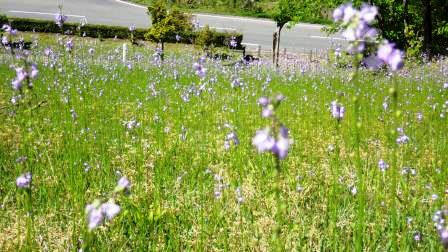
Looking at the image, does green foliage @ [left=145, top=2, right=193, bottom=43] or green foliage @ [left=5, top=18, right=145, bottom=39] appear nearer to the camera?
green foliage @ [left=145, top=2, right=193, bottom=43]

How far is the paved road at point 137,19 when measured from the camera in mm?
20766

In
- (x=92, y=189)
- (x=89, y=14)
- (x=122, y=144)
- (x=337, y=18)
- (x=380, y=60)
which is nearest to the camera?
(x=380, y=60)

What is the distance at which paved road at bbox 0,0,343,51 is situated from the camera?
68.1 feet

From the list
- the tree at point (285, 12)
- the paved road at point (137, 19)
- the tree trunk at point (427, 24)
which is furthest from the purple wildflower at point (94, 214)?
the paved road at point (137, 19)

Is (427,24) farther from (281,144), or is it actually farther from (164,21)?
(281,144)

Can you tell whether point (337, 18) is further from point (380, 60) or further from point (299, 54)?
point (299, 54)

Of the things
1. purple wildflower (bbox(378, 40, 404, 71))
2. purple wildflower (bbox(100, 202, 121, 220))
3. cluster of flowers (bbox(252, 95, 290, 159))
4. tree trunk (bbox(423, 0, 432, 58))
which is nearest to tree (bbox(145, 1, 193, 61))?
tree trunk (bbox(423, 0, 432, 58))

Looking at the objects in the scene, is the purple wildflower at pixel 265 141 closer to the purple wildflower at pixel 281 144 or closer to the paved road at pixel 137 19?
the purple wildflower at pixel 281 144

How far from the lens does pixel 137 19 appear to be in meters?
22.9

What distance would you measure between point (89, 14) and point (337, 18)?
23570 mm

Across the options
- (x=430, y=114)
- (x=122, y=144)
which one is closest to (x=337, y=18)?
(x=122, y=144)

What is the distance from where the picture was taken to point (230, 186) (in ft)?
11.9

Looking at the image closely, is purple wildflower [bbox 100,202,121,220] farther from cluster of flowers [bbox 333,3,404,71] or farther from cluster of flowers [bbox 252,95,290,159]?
cluster of flowers [bbox 333,3,404,71]

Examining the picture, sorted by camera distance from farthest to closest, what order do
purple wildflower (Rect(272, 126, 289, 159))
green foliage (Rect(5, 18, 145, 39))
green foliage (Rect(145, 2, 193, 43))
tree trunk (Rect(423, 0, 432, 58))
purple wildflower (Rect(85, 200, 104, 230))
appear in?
1. green foliage (Rect(5, 18, 145, 39))
2. tree trunk (Rect(423, 0, 432, 58))
3. green foliage (Rect(145, 2, 193, 43))
4. purple wildflower (Rect(85, 200, 104, 230))
5. purple wildflower (Rect(272, 126, 289, 159))
